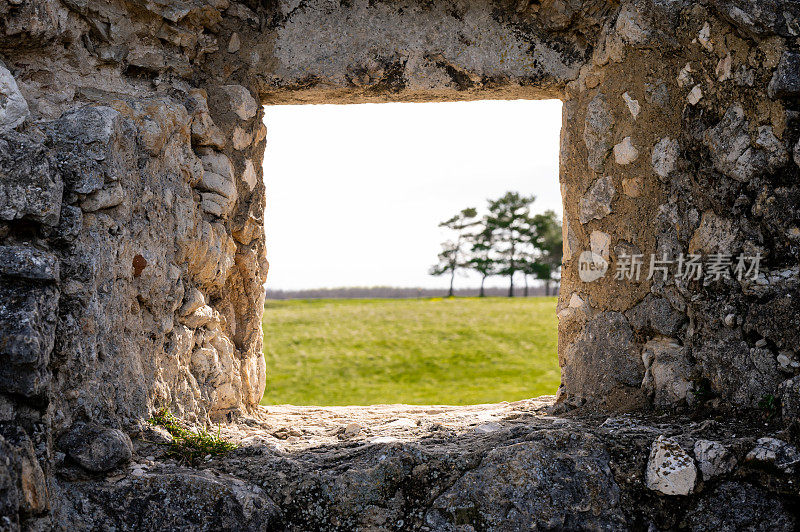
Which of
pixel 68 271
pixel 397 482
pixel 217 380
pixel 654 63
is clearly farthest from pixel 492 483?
pixel 654 63

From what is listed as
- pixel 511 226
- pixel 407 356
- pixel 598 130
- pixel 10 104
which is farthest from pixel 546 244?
pixel 10 104

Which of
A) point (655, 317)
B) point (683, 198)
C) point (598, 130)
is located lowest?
point (655, 317)

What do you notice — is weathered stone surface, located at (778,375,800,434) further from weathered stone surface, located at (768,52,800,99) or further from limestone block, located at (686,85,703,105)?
limestone block, located at (686,85,703,105)

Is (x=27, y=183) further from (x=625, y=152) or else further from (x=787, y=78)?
(x=787, y=78)

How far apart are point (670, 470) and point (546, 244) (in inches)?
1149

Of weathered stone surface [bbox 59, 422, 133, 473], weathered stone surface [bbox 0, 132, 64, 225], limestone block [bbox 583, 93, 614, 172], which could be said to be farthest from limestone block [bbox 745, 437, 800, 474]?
weathered stone surface [bbox 0, 132, 64, 225]

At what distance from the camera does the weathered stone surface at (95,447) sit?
2.93 meters

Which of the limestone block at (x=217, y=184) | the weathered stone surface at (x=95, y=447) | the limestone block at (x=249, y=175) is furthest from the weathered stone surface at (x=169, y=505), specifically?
the limestone block at (x=249, y=175)

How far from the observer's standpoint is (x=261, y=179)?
4.34 metres

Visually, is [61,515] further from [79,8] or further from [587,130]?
[587,130]

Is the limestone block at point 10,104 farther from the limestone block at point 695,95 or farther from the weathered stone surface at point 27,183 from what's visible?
the limestone block at point 695,95

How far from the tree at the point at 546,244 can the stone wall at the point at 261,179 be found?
26667 mm

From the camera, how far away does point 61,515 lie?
2.78m

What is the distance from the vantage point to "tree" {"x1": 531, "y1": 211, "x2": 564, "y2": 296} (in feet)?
101
